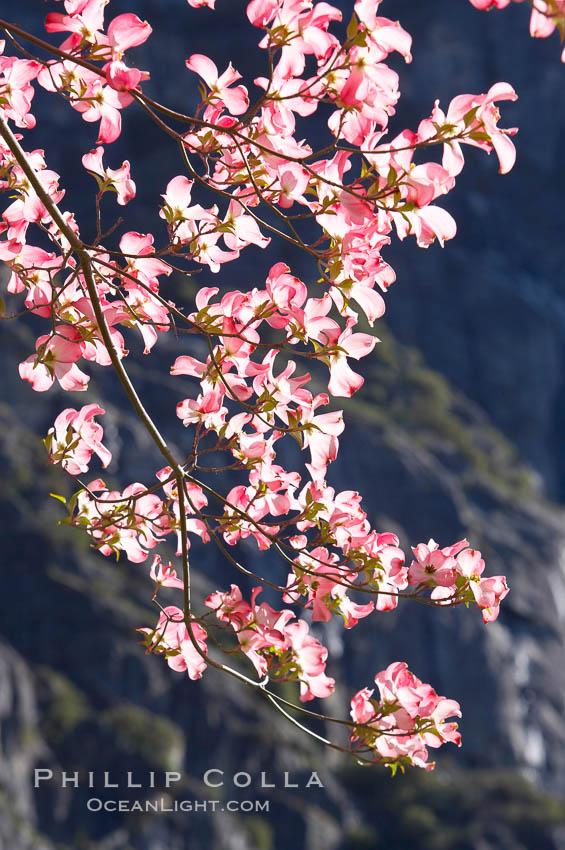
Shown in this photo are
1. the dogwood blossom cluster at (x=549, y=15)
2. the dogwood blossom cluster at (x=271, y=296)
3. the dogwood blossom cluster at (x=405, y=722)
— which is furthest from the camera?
the dogwood blossom cluster at (x=405, y=722)

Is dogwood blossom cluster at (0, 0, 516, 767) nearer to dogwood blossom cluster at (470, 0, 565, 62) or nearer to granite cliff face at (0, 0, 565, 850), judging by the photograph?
dogwood blossom cluster at (470, 0, 565, 62)

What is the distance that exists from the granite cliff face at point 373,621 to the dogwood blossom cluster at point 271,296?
1109 centimetres

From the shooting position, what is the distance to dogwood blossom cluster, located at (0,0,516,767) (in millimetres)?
1092

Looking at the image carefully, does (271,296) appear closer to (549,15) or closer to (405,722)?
(549,15)

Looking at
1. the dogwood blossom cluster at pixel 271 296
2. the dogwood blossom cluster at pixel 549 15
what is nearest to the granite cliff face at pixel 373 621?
the dogwood blossom cluster at pixel 271 296

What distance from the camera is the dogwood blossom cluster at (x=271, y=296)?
1.09 m

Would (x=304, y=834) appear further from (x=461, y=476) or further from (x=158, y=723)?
(x=461, y=476)

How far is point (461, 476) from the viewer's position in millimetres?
18047

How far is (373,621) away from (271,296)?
1470 cm

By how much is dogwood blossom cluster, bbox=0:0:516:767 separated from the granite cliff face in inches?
437

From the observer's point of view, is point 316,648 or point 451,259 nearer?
point 316,648

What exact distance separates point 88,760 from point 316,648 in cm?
1247

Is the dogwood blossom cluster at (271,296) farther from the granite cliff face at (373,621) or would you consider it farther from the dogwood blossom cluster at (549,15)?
the granite cliff face at (373,621)

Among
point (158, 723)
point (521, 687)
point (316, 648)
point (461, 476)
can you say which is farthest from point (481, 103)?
point (461, 476)
